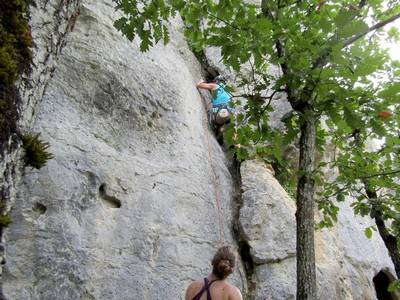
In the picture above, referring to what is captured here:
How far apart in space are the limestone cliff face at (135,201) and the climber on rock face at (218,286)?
1.74 meters

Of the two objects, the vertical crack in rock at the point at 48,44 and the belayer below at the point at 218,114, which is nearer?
the vertical crack in rock at the point at 48,44

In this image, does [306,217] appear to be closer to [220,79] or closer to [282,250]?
[282,250]

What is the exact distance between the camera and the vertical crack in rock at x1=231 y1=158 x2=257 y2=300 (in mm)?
7599

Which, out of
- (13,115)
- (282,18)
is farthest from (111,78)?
(13,115)

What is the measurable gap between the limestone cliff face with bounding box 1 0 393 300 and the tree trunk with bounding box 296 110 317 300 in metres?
2.85

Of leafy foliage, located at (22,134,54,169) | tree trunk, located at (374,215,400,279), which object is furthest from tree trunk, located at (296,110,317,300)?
tree trunk, located at (374,215,400,279)

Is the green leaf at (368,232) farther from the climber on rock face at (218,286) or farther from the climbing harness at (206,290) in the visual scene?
the climbing harness at (206,290)

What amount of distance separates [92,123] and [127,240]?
7.05 feet

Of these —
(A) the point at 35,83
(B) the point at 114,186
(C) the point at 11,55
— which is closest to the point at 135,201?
(B) the point at 114,186

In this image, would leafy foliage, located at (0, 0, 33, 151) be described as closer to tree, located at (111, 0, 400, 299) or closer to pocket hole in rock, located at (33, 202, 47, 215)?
tree, located at (111, 0, 400, 299)

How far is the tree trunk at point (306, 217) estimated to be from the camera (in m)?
3.91

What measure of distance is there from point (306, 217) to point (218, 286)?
4.05 ft

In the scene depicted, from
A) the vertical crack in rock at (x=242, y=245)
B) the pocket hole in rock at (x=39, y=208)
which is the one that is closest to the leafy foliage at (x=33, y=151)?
the pocket hole in rock at (x=39, y=208)

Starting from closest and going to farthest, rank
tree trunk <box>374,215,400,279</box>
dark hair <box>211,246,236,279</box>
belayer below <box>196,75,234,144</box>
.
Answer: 1. dark hair <box>211,246,236,279</box>
2. tree trunk <box>374,215,400,279</box>
3. belayer below <box>196,75,234,144</box>
